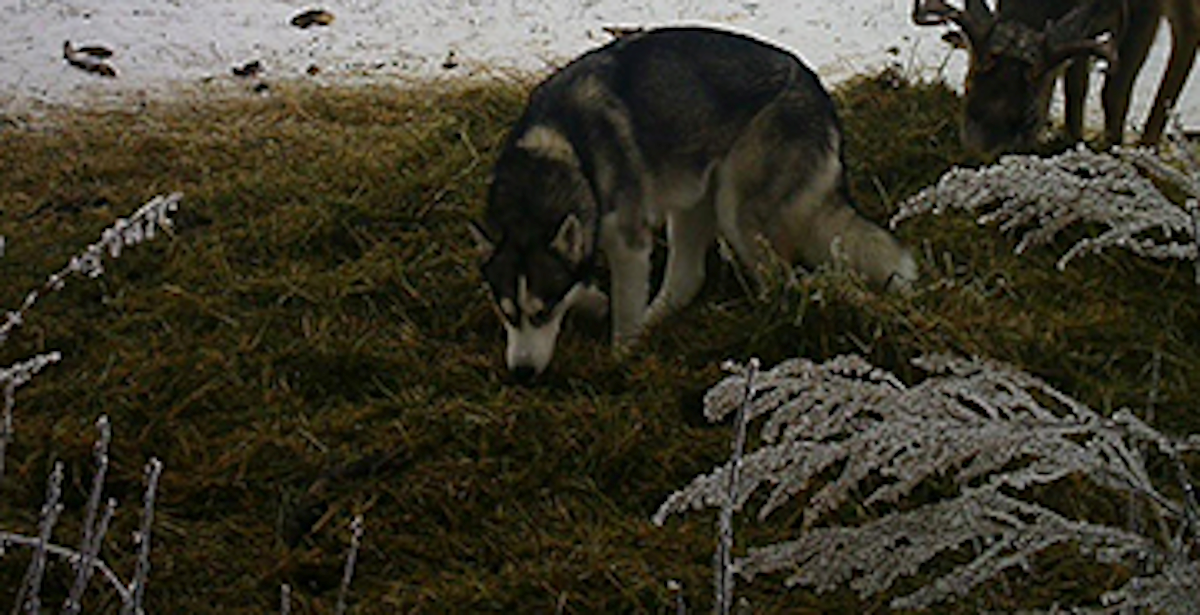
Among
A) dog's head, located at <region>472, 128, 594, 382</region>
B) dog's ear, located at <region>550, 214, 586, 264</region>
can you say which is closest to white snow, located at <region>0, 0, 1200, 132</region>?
dog's head, located at <region>472, 128, 594, 382</region>

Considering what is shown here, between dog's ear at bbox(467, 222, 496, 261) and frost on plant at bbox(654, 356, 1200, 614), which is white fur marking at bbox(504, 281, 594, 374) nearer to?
dog's ear at bbox(467, 222, 496, 261)

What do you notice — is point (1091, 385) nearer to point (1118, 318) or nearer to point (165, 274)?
point (1118, 318)

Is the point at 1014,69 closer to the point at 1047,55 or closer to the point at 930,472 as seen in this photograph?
the point at 1047,55

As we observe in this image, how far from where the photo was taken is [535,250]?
3811 millimetres

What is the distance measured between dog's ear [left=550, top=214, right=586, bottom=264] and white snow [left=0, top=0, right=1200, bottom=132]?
2857 millimetres

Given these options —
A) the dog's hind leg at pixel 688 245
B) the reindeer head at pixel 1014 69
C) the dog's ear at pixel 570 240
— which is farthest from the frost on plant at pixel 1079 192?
the reindeer head at pixel 1014 69

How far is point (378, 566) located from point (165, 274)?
1823 mm

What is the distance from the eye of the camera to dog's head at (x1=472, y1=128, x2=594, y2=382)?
379 cm

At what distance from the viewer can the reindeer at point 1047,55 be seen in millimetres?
5047

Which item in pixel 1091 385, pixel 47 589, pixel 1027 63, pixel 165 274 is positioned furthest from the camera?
pixel 1027 63

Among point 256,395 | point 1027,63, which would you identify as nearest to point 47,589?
point 256,395

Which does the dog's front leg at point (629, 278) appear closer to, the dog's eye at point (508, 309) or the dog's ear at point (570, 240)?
the dog's ear at point (570, 240)

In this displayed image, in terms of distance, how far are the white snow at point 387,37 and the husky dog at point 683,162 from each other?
2.37 m

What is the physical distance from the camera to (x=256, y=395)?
3.78 meters
